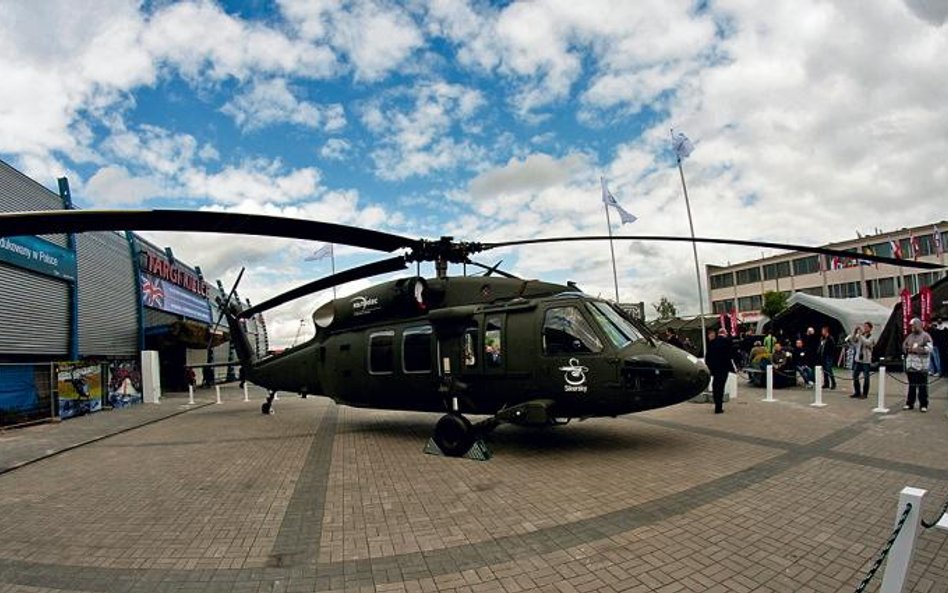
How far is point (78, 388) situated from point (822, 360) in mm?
21785

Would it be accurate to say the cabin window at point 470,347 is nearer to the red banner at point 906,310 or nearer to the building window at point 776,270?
the red banner at point 906,310

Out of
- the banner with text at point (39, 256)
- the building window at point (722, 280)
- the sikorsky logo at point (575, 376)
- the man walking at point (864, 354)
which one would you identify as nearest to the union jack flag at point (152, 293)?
the banner with text at point (39, 256)

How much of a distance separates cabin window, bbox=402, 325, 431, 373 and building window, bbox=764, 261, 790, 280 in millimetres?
70325

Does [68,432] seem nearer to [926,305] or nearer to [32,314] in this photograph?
[32,314]

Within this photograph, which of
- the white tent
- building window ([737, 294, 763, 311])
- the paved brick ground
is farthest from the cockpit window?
building window ([737, 294, 763, 311])

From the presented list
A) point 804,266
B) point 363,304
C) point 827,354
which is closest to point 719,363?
point 827,354

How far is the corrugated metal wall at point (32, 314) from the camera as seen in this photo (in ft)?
43.4

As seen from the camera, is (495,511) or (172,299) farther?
(172,299)

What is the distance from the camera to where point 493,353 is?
303 inches

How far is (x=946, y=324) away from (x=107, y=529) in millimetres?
A: 21781

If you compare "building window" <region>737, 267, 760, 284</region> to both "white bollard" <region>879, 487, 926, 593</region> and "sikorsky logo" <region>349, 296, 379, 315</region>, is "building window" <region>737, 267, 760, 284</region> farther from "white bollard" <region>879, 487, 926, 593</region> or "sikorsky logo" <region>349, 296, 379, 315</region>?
"white bollard" <region>879, 487, 926, 593</region>

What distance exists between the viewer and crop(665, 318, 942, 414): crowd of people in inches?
388

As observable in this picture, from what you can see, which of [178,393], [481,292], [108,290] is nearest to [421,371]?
[481,292]

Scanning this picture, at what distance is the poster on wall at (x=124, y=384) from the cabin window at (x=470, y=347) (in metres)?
15.2
